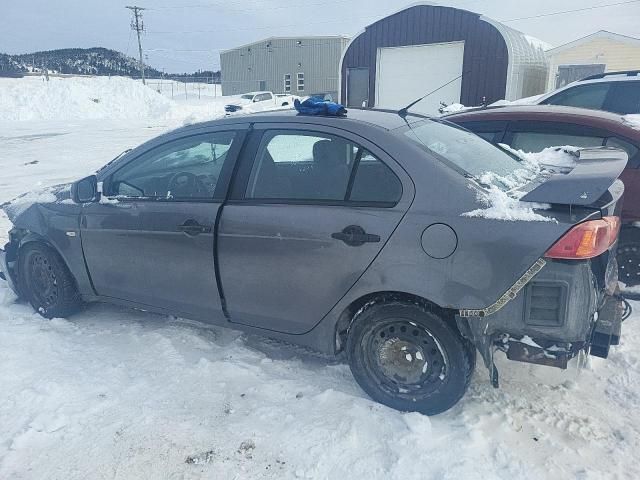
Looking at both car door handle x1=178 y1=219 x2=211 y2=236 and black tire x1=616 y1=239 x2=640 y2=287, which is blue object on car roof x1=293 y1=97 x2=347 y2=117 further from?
black tire x1=616 y1=239 x2=640 y2=287

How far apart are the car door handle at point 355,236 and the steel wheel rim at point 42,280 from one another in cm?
250

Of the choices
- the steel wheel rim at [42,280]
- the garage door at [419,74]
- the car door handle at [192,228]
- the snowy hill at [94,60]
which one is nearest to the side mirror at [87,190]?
the steel wheel rim at [42,280]

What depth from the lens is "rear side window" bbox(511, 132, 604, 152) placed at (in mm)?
4102

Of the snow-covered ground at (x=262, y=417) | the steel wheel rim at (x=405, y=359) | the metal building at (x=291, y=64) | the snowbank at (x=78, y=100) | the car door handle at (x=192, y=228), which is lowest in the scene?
the snow-covered ground at (x=262, y=417)

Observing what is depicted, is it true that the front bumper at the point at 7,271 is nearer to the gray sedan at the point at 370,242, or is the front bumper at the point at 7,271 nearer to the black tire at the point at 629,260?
the gray sedan at the point at 370,242

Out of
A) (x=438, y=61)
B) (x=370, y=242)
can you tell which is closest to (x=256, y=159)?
(x=370, y=242)

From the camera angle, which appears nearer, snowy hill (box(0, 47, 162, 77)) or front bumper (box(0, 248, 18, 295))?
front bumper (box(0, 248, 18, 295))

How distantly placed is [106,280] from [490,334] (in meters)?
2.70

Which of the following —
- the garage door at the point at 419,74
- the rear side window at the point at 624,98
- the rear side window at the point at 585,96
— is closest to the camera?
the rear side window at the point at 624,98

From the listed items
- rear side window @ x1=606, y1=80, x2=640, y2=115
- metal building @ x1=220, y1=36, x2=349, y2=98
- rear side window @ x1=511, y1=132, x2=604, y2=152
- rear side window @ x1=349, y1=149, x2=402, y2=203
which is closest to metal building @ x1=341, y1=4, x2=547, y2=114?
rear side window @ x1=606, y1=80, x2=640, y2=115

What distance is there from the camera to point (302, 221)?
9.02 ft

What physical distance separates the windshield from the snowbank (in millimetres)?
26455

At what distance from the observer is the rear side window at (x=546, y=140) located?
4102 mm

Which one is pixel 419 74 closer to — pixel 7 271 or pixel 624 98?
pixel 624 98
